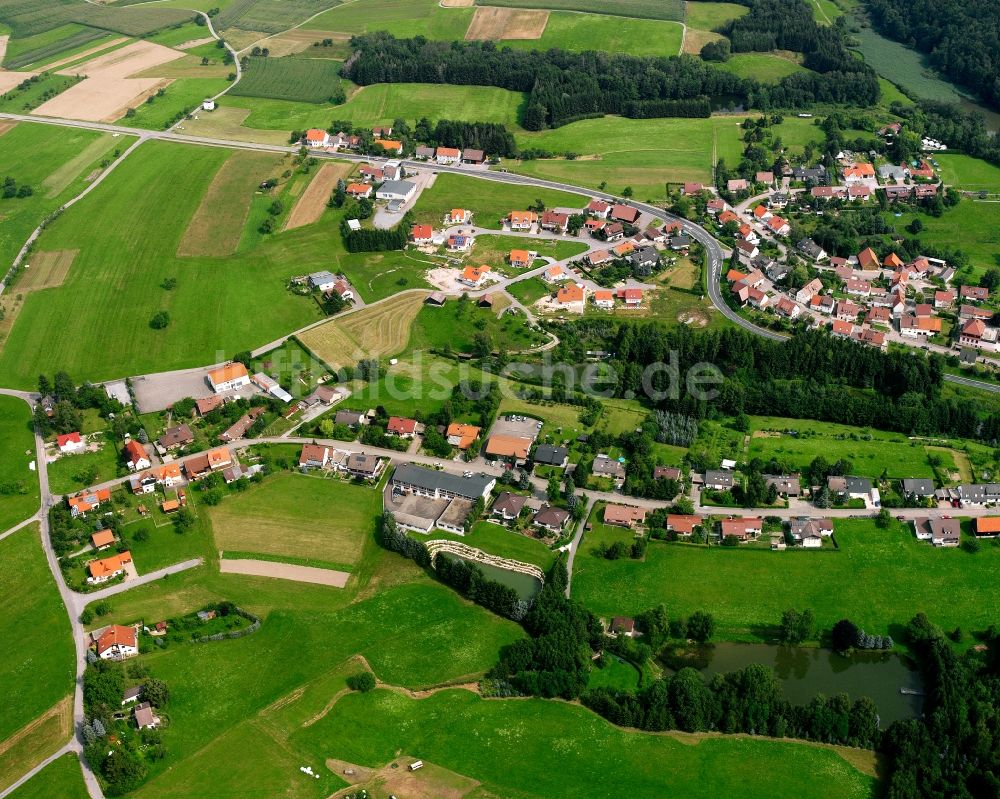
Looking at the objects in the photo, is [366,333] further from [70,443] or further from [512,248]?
[70,443]

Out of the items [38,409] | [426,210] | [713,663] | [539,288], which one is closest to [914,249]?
[539,288]

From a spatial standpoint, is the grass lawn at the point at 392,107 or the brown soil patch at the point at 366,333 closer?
the brown soil patch at the point at 366,333

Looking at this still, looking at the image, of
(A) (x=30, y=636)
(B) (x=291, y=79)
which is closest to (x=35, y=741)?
(A) (x=30, y=636)

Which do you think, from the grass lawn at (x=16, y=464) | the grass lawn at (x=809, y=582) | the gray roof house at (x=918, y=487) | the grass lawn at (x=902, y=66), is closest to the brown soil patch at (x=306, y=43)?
the grass lawn at (x=902, y=66)

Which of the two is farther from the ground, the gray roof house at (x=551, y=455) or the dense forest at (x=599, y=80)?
the dense forest at (x=599, y=80)

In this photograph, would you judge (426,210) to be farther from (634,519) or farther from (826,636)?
(826,636)

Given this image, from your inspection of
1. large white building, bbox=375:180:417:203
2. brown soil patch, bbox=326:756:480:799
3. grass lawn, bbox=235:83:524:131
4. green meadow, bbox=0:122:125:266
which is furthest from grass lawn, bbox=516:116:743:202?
brown soil patch, bbox=326:756:480:799

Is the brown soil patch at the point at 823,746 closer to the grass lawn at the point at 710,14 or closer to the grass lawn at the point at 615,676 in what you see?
the grass lawn at the point at 615,676
